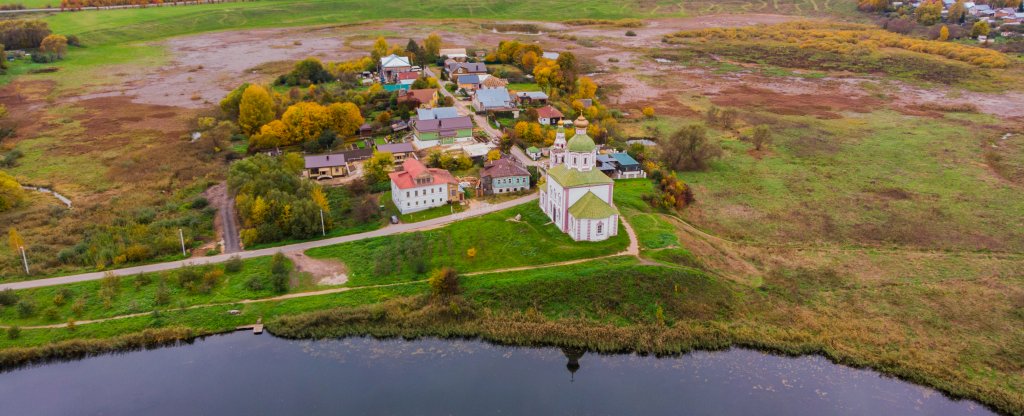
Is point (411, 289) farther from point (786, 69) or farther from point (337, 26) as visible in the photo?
point (337, 26)

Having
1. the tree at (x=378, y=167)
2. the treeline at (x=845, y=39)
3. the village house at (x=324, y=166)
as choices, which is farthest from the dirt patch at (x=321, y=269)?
the treeline at (x=845, y=39)

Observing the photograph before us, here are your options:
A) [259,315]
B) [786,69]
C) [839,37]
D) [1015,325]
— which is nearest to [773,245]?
[1015,325]

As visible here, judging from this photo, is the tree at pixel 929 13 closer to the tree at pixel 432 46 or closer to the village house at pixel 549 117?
the tree at pixel 432 46

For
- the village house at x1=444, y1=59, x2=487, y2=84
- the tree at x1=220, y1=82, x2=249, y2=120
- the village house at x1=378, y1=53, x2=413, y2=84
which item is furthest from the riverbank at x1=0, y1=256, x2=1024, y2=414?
the village house at x1=378, y1=53, x2=413, y2=84

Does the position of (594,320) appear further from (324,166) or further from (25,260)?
(25,260)

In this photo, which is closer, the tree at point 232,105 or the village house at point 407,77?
the tree at point 232,105

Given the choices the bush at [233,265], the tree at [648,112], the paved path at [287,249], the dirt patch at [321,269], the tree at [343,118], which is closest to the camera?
the paved path at [287,249]

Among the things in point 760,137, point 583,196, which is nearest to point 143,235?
point 583,196

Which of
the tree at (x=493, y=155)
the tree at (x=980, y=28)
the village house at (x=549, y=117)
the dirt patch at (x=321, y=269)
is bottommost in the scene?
the dirt patch at (x=321, y=269)
